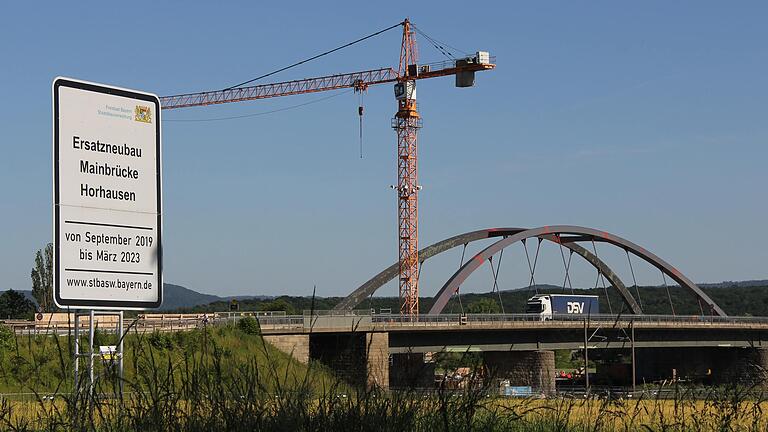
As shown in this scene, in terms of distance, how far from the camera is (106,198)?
42.0 feet

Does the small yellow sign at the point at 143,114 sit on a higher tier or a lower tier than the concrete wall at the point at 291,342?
higher

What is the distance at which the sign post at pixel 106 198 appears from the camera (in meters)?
12.4

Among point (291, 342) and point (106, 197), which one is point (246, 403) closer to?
point (106, 197)

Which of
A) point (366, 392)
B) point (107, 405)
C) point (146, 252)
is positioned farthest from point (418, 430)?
point (146, 252)

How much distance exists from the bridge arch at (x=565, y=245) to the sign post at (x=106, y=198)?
282 feet

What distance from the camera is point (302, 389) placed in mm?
8969

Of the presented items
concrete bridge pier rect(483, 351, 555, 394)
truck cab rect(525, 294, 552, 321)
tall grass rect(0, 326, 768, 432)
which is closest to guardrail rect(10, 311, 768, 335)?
concrete bridge pier rect(483, 351, 555, 394)

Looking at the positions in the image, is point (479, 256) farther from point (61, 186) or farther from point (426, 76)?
point (61, 186)

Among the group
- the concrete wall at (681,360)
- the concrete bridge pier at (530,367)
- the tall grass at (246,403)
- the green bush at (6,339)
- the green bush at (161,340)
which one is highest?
the tall grass at (246,403)

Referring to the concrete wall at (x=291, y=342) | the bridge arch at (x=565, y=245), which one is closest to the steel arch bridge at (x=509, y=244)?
A: the bridge arch at (x=565, y=245)

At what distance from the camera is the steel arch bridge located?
359ft

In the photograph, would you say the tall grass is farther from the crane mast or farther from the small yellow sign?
the crane mast

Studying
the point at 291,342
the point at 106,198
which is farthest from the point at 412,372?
the point at 291,342

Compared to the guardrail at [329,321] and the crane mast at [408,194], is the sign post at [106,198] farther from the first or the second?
the crane mast at [408,194]
